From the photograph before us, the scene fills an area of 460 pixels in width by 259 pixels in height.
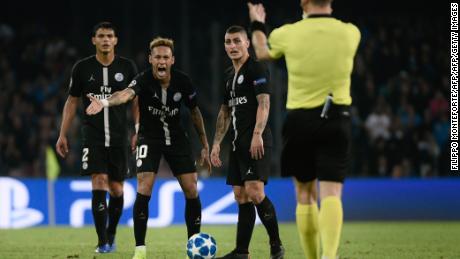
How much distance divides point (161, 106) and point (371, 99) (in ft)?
39.0

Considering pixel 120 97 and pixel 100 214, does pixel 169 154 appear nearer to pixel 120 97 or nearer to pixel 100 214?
pixel 120 97

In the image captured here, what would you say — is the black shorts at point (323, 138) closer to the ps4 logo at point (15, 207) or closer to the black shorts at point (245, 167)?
the black shorts at point (245, 167)

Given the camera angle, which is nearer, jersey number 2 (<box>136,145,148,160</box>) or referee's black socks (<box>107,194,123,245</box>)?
jersey number 2 (<box>136,145,148,160</box>)

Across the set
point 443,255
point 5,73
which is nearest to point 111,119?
point 443,255

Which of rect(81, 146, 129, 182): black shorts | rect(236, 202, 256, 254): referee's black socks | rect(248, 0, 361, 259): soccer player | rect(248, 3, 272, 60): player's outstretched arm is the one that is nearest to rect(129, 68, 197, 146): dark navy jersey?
rect(236, 202, 256, 254): referee's black socks

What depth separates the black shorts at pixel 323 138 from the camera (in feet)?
22.6

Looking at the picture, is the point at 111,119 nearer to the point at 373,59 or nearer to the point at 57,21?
the point at 373,59

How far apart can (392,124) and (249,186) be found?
1166cm

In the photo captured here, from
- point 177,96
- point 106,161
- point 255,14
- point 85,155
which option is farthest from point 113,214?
point 255,14

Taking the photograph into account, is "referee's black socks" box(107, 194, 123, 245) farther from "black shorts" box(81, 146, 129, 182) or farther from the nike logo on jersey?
the nike logo on jersey

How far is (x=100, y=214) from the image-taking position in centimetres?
1048

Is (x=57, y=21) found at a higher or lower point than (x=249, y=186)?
higher

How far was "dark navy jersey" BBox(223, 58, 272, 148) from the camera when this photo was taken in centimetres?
916

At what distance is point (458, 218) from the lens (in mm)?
17938
